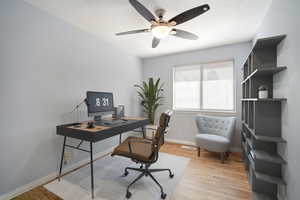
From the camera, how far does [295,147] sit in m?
1.13

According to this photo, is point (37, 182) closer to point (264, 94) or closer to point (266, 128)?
point (266, 128)

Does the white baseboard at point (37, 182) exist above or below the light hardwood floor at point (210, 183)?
above

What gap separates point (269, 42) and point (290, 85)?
574 millimetres

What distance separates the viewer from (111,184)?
1.83 m

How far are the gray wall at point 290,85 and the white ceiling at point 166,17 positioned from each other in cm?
51

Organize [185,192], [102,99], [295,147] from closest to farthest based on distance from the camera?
[295,147], [185,192], [102,99]

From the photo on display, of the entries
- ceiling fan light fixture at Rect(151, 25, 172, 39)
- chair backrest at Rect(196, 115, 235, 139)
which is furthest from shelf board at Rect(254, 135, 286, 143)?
ceiling fan light fixture at Rect(151, 25, 172, 39)

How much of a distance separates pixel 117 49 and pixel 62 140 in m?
2.30

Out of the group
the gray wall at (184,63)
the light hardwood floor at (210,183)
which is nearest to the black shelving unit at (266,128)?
the light hardwood floor at (210,183)

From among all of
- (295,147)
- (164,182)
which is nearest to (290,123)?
(295,147)

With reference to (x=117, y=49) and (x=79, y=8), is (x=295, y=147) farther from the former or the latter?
(x=117, y=49)

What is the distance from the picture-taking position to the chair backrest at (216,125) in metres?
2.65

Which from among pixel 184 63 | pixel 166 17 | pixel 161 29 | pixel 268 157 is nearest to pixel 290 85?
pixel 268 157

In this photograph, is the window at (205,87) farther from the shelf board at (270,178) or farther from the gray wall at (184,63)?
the shelf board at (270,178)
